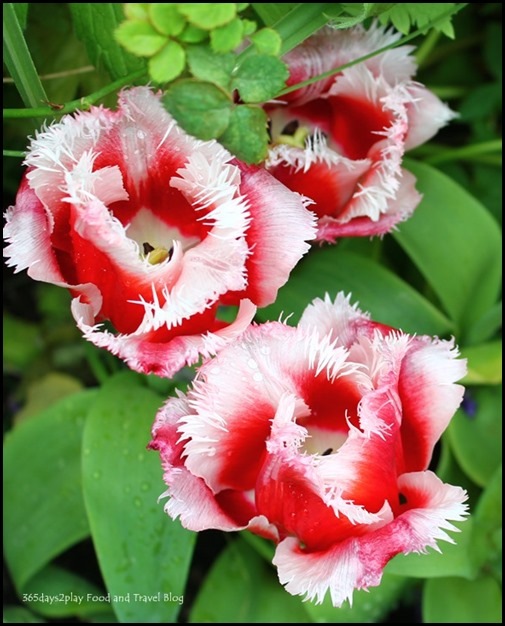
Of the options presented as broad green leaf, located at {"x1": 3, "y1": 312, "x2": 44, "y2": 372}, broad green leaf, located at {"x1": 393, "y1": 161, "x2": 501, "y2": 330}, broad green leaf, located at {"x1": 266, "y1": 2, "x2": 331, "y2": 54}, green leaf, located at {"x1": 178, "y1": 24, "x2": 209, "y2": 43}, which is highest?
green leaf, located at {"x1": 178, "y1": 24, "x2": 209, "y2": 43}

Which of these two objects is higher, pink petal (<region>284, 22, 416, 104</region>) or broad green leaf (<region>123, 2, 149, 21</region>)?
broad green leaf (<region>123, 2, 149, 21</region>)

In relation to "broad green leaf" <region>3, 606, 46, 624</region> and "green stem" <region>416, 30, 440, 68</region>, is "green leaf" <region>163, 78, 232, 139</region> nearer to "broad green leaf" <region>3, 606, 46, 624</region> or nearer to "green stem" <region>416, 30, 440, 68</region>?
"green stem" <region>416, 30, 440, 68</region>

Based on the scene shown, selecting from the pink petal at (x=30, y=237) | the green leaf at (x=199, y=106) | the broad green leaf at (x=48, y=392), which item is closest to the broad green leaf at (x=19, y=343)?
the broad green leaf at (x=48, y=392)

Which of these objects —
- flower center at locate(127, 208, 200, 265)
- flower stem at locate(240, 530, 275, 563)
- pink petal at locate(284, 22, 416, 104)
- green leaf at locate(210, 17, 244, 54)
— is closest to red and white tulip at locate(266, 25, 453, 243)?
pink petal at locate(284, 22, 416, 104)

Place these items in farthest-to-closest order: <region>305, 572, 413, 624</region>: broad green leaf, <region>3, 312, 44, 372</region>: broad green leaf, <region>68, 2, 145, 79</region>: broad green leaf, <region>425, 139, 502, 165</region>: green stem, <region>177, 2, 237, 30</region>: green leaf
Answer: <region>3, 312, 44, 372</region>: broad green leaf < <region>425, 139, 502, 165</region>: green stem < <region>305, 572, 413, 624</region>: broad green leaf < <region>68, 2, 145, 79</region>: broad green leaf < <region>177, 2, 237, 30</region>: green leaf

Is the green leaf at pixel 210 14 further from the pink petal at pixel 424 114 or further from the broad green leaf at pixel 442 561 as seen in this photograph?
the broad green leaf at pixel 442 561

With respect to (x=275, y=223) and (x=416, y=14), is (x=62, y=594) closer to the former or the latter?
(x=275, y=223)
